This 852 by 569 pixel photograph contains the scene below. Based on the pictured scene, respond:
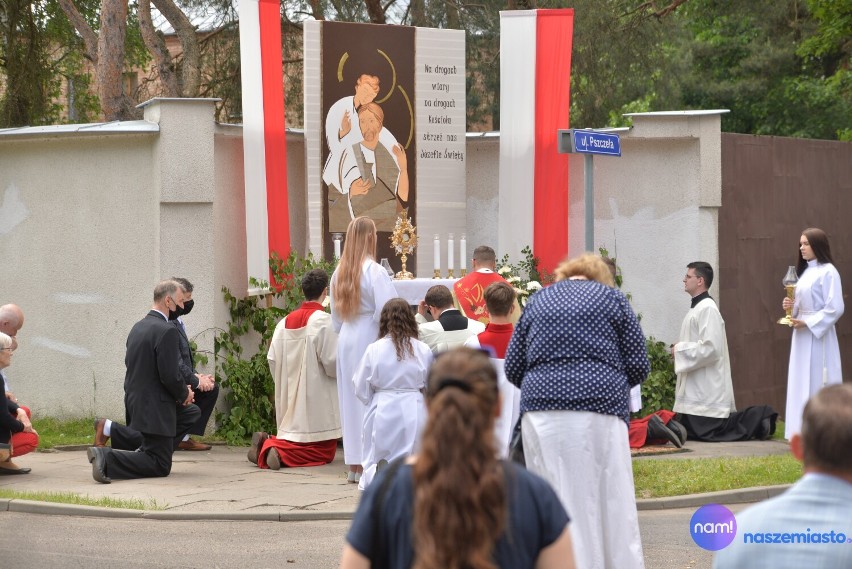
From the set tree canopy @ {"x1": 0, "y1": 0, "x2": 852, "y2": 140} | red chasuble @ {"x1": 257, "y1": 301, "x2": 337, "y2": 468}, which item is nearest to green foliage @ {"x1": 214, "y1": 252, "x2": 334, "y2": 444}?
red chasuble @ {"x1": 257, "y1": 301, "x2": 337, "y2": 468}

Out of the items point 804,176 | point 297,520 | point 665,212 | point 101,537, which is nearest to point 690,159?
point 665,212

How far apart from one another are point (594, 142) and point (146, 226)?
5.27 meters

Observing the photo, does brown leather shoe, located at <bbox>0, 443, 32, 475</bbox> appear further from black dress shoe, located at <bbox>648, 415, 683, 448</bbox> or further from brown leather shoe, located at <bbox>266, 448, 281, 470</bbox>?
black dress shoe, located at <bbox>648, 415, 683, 448</bbox>

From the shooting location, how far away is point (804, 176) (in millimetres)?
15031

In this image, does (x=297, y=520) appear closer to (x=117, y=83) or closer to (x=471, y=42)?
(x=117, y=83)

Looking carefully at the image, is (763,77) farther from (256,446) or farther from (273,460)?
(273,460)

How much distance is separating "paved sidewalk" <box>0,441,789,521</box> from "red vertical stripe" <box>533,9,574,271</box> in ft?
10.1

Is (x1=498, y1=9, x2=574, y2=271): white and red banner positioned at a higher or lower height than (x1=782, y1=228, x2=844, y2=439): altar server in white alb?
higher

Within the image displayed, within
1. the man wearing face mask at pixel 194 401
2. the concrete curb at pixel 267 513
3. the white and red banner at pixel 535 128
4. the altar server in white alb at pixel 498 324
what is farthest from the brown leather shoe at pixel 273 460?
the white and red banner at pixel 535 128

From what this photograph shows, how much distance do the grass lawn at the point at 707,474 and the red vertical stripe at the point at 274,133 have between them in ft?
15.4

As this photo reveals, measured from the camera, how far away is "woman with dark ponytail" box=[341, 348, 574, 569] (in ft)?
9.59

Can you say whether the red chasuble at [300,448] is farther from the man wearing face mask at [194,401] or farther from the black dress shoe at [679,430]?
the black dress shoe at [679,430]

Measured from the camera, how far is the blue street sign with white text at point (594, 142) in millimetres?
9328

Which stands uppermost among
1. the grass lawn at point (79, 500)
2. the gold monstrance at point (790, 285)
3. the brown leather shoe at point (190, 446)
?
the gold monstrance at point (790, 285)
